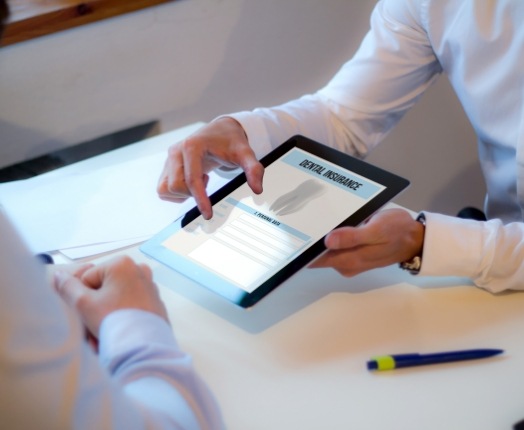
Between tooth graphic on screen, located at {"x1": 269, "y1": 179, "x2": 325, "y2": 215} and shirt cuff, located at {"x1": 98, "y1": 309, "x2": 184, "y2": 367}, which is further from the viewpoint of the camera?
tooth graphic on screen, located at {"x1": 269, "y1": 179, "x2": 325, "y2": 215}

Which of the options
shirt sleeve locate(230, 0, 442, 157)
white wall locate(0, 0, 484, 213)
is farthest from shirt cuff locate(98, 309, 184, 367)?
white wall locate(0, 0, 484, 213)

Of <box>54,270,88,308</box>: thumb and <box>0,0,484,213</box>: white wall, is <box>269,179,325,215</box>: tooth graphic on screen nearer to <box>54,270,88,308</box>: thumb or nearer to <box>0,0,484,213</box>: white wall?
<box>54,270,88,308</box>: thumb

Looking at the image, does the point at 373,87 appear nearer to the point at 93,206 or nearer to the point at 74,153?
the point at 93,206

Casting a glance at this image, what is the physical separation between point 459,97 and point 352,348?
0.52 meters

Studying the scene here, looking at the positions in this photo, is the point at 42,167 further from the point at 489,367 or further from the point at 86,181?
the point at 489,367

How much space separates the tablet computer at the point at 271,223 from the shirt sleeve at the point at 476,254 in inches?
3.0

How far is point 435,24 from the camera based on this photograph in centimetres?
106

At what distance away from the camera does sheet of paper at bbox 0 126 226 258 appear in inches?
36.8

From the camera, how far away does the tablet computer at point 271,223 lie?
0.78 metres

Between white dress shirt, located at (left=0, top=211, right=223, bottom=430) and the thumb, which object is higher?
white dress shirt, located at (left=0, top=211, right=223, bottom=430)

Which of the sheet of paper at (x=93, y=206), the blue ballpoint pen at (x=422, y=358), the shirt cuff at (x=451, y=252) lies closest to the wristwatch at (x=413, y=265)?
the shirt cuff at (x=451, y=252)

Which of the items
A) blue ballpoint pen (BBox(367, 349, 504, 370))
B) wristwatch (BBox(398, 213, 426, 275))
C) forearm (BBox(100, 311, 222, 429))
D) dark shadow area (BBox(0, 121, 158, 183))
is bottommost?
blue ballpoint pen (BBox(367, 349, 504, 370))

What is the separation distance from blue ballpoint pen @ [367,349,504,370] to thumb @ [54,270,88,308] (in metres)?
0.30

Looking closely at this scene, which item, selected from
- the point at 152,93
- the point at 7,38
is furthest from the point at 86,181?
the point at 152,93
